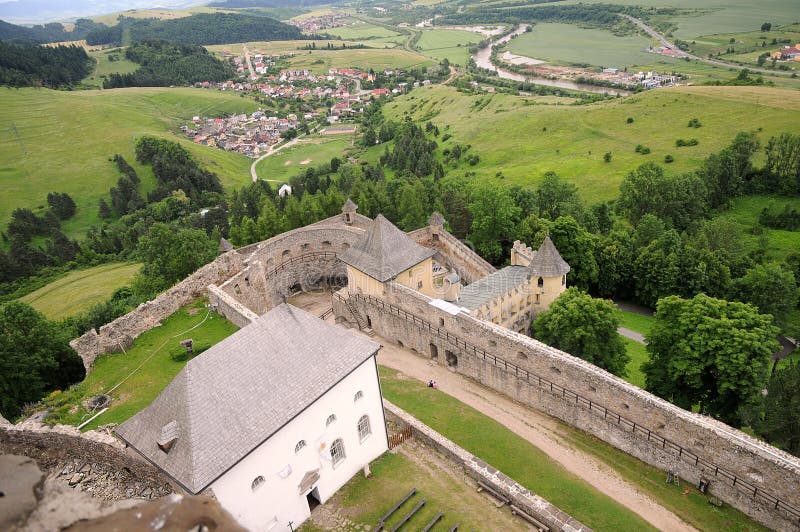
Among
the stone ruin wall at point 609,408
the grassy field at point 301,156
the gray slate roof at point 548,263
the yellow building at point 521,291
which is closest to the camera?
the stone ruin wall at point 609,408

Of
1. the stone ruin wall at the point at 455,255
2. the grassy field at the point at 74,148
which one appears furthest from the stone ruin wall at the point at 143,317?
the grassy field at the point at 74,148

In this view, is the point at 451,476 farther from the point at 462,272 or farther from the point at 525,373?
the point at 462,272

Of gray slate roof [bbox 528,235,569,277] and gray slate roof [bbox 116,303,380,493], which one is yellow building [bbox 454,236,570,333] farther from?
gray slate roof [bbox 116,303,380,493]

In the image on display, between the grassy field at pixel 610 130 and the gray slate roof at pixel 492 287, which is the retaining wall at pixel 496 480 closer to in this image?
the gray slate roof at pixel 492 287

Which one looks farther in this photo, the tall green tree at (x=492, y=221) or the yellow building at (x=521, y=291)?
the tall green tree at (x=492, y=221)

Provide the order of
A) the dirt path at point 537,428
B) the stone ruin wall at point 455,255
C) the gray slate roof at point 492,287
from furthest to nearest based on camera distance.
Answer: the stone ruin wall at point 455,255
the gray slate roof at point 492,287
the dirt path at point 537,428

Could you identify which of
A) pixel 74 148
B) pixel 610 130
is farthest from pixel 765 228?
pixel 74 148
